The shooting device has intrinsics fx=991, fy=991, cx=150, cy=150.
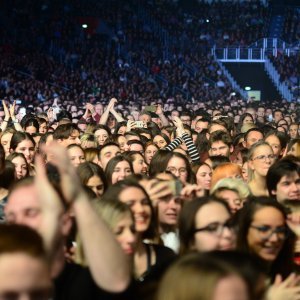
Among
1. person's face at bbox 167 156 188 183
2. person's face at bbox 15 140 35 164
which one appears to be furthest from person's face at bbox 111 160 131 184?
person's face at bbox 15 140 35 164

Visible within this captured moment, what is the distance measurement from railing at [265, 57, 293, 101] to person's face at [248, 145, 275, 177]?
120 ft

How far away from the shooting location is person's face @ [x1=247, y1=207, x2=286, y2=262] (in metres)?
4.64

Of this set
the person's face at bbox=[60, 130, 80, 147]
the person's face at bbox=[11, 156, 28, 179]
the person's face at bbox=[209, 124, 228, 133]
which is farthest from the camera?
the person's face at bbox=[209, 124, 228, 133]

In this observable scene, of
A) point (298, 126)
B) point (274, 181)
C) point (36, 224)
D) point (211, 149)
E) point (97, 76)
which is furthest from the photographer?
point (97, 76)

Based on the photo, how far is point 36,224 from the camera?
3963 mm

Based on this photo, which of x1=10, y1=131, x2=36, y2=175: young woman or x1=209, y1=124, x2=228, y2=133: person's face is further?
x1=209, y1=124, x2=228, y2=133: person's face

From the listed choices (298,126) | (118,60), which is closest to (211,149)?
(298,126)

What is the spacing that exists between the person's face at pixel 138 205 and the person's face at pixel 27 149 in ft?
16.8

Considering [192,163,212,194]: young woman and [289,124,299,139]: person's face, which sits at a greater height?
[289,124,299,139]: person's face

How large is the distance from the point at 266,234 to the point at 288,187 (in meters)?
2.23

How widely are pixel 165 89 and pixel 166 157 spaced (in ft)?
116

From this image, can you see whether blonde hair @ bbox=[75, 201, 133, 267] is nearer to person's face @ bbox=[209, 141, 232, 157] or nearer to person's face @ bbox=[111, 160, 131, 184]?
person's face @ bbox=[111, 160, 131, 184]

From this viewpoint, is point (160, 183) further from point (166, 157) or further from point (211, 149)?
point (211, 149)

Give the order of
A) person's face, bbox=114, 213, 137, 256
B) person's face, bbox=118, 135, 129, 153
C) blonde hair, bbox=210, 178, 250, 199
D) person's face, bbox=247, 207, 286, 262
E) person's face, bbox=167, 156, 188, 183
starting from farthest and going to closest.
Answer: person's face, bbox=118, 135, 129, 153, person's face, bbox=167, 156, 188, 183, blonde hair, bbox=210, 178, 250, 199, person's face, bbox=247, 207, 286, 262, person's face, bbox=114, 213, 137, 256
